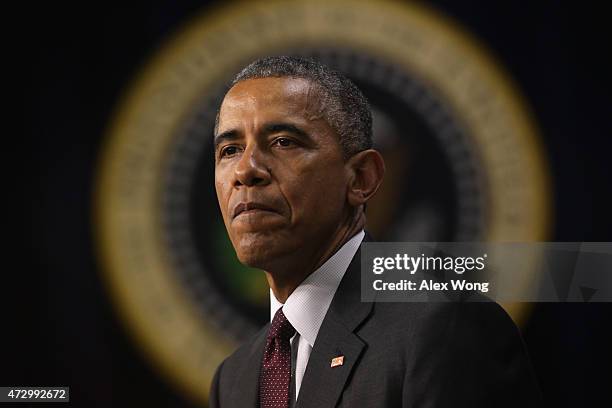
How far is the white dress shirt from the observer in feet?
5.14

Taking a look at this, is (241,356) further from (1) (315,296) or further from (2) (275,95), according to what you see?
(2) (275,95)

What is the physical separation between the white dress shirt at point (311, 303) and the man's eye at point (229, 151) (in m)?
0.27

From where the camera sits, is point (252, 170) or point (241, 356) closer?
point (252, 170)

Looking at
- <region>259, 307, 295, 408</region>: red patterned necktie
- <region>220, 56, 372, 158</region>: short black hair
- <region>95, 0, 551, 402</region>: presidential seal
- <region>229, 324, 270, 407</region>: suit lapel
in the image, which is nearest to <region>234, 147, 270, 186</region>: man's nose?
<region>220, 56, 372, 158</region>: short black hair

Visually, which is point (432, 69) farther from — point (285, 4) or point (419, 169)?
point (285, 4)

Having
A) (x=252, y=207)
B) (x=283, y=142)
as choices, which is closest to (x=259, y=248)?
(x=252, y=207)

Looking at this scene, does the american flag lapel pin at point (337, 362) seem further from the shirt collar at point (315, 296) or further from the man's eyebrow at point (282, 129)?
the man's eyebrow at point (282, 129)

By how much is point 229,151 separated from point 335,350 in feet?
1.39

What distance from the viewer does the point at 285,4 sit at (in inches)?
99.7

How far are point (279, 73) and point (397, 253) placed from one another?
1.79ft

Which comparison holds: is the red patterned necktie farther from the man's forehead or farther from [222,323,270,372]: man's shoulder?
the man's forehead

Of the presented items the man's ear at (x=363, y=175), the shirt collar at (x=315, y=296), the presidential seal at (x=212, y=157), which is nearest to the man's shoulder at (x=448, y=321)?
the shirt collar at (x=315, y=296)

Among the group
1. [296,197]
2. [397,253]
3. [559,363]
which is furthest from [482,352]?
[559,363]

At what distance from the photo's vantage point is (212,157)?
257cm
